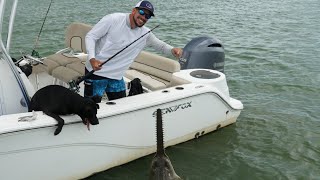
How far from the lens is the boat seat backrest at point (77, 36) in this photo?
5.89m

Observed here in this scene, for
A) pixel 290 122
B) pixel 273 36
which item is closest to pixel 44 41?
pixel 273 36

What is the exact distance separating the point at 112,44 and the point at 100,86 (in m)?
0.46

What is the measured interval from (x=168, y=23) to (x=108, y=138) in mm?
9484

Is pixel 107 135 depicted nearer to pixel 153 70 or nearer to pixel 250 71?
pixel 153 70

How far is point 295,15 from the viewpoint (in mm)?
13414

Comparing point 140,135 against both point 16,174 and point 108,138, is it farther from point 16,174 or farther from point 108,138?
point 16,174

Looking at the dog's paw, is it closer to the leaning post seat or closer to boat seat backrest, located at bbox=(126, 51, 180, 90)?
the leaning post seat

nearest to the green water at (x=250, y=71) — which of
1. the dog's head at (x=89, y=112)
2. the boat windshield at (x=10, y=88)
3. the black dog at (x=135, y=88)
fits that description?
the black dog at (x=135, y=88)

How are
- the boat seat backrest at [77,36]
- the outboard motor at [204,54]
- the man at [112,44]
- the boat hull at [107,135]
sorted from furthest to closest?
the boat seat backrest at [77,36], the outboard motor at [204,54], the man at [112,44], the boat hull at [107,135]

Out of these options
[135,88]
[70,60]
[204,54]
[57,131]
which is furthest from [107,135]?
[204,54]

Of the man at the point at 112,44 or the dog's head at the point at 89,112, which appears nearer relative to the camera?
the dog's head at the point at 89,112

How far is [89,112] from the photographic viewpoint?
3633 mm

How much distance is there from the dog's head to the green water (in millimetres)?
911

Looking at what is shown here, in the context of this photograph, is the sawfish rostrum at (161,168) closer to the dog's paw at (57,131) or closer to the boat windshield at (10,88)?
the dog's paw at (57,131)
